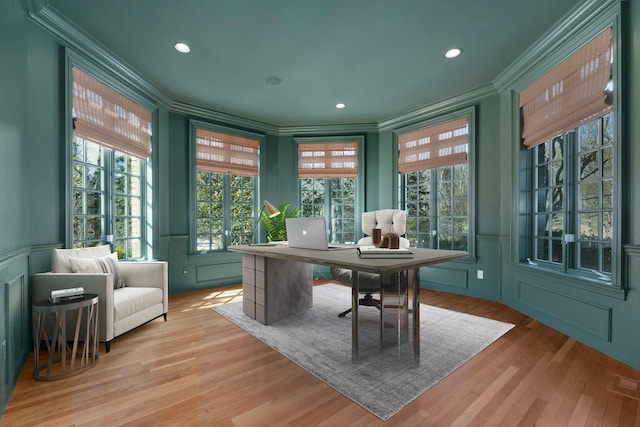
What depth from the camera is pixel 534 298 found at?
9.81 feet

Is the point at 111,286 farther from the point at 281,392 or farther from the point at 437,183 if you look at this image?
the point at 437,183

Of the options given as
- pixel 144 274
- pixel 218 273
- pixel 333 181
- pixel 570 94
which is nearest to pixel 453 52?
pixel 570 94

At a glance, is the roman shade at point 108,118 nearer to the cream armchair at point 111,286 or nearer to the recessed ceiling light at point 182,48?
the recessed ceiling light at point 182,48

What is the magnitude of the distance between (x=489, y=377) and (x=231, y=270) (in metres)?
3.70

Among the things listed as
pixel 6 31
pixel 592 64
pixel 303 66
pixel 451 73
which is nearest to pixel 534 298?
pixel 592 64

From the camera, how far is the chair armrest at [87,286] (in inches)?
86.4

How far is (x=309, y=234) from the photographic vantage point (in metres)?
2.41

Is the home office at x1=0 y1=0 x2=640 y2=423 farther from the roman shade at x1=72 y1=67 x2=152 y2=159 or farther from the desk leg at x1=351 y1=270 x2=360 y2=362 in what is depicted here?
the desk leg at x1=351 y1=270 x2=360 y2=362

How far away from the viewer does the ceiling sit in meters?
2.33

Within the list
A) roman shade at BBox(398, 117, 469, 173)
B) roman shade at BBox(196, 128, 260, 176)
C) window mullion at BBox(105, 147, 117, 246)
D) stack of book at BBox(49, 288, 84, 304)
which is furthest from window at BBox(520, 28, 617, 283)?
window mullion at BBox(105, 147, 117, 246)

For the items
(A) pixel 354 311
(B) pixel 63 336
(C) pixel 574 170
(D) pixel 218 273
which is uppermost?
(C) pixel 574 170

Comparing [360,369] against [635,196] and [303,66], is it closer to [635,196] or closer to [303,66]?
[635,196]

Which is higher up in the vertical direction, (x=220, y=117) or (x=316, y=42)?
(x=316, y=42)

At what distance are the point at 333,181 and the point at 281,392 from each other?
3.93m
